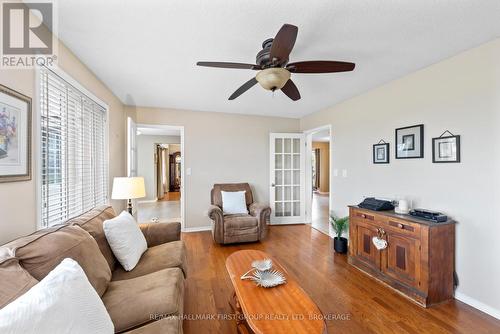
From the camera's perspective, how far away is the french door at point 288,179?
4703 mm

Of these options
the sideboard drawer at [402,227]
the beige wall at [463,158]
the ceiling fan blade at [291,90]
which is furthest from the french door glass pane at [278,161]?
the sideboard drawer at [402,227]

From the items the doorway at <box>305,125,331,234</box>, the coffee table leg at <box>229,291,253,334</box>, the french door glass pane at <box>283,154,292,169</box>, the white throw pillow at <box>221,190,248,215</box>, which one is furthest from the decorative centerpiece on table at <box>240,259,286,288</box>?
the french door glass pane at <box>283,154,292,169</box>

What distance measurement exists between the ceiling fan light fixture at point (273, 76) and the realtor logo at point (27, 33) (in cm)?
155

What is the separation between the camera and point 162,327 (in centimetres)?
109

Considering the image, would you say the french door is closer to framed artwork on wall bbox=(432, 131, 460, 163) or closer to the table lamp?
framed artwork on wall bbox=(432, 131, 460, 163)

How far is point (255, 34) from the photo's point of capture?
1.78m

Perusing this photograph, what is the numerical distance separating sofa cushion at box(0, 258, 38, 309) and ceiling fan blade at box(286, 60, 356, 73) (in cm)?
203

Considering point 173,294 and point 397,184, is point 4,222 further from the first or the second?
point 397,184

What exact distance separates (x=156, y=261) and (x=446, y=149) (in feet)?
9.95

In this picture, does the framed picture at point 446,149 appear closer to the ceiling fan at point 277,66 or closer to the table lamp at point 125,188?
the ceiling fan at point 277,66

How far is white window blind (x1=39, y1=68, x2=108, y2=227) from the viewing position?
1.77 metres

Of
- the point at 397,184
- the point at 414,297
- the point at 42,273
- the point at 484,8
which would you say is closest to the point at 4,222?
the point at 42,273

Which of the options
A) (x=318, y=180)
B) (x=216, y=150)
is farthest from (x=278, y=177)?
(x=318, y=180)

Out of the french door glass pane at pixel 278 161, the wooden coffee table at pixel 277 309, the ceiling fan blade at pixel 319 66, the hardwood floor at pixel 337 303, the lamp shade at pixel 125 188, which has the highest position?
the ceiling fan blade at pixel 319 66
